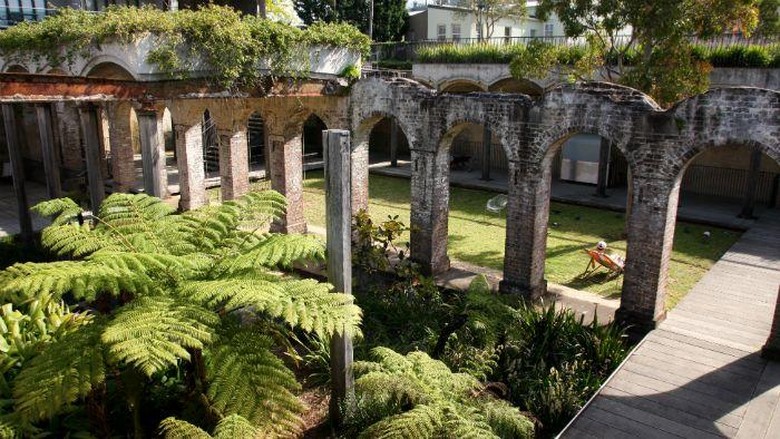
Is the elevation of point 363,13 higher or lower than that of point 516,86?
higher

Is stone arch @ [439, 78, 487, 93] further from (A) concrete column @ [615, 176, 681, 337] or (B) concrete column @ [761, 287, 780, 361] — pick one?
(B) concrete column @ [761, 287, 780, 361]

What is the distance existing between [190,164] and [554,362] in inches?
449

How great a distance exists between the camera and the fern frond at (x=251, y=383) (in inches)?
203

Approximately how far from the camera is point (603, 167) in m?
20.1

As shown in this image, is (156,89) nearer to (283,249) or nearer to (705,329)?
(283,249)

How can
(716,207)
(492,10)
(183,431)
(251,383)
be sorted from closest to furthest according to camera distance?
(183,431) → (251,383) → (716,207) → (492,10)

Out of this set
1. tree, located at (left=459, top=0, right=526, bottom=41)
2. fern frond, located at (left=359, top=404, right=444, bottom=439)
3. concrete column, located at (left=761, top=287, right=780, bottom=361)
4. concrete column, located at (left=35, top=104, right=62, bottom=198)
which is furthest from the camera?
tree, located at (left=459, top=0, right=526, bottom=41)

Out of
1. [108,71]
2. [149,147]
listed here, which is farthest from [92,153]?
[108,71]

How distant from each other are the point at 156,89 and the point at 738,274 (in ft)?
39.2

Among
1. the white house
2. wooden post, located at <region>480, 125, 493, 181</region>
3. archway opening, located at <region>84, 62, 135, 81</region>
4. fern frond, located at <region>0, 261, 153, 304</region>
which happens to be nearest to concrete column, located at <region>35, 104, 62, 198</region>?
archway opening, located at <region>84, 62, 135, 81</region>

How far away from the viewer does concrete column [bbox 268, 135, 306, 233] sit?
1438cm

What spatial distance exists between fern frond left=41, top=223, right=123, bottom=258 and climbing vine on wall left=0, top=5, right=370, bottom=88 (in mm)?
5255

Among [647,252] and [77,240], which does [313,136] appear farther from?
[77,240]

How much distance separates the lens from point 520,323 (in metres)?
8.89
